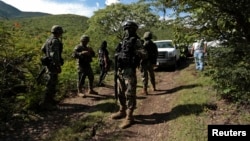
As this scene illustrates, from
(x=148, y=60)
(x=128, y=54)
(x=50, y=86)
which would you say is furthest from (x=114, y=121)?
(x=148, y=60)

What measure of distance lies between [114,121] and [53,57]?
246 centimetres

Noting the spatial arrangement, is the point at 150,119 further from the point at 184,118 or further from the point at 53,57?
the point at 53,57

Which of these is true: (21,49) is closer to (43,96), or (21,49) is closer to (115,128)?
(43,96)

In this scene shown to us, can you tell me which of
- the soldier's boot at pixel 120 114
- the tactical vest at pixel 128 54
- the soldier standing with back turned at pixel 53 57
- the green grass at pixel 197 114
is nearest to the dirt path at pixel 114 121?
the soldier's boot at pixel 120 114

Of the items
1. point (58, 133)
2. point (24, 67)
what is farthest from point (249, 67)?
point (24, 67)

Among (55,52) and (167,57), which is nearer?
(55,52)

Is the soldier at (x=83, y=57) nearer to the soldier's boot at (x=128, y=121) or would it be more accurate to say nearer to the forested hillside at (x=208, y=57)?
the forested hillside at (x=208, y=57)

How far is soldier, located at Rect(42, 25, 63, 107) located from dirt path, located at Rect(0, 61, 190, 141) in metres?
0.63

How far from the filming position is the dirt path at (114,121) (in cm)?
754

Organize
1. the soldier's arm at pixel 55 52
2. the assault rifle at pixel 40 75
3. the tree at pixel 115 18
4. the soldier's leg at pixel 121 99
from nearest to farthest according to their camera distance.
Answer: the soldier's leg at pixel 121 99 → the soldier's arm at pixel 55 52 → the assault rifle at pixel 40 75 → the tree at pixel 115 18

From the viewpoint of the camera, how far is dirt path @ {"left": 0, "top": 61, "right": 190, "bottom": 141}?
7.54 meters

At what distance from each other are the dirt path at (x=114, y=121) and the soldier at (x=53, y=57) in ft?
2.06

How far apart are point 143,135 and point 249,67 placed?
2.66m

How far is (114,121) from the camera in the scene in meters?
8.32
